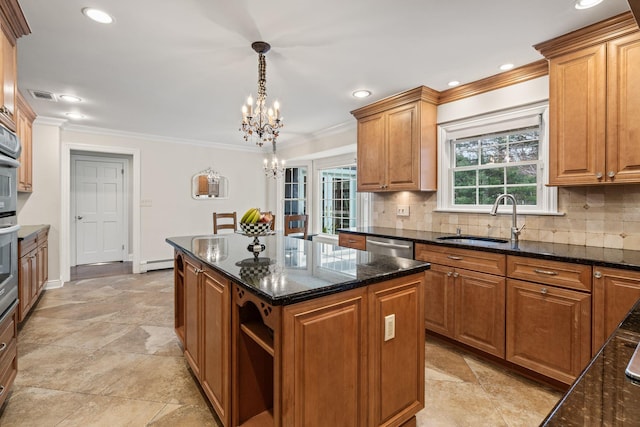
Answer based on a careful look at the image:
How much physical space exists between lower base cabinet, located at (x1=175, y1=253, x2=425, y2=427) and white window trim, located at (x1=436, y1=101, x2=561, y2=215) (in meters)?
1.70

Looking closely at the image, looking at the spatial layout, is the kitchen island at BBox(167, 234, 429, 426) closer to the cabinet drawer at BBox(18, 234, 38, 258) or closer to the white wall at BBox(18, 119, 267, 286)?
the cabinet drawer at BBox(18, 234, 38, 258)

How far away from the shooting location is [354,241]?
3.62m

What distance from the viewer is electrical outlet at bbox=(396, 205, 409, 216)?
12.3 feet

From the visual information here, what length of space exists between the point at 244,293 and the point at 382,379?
2.56ft

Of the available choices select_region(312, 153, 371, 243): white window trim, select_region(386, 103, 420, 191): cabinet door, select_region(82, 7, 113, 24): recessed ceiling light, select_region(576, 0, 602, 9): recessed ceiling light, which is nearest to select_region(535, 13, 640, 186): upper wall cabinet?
select_region(576, 0, 602, 9): recessed ceiling light

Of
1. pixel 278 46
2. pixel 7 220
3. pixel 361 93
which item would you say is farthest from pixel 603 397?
pixel 361 93

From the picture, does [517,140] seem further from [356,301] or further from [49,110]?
[49,110]

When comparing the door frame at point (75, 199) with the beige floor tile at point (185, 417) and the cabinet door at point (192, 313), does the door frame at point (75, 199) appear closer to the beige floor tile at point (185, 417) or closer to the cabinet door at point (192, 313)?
the cabinet door at point (192, 313)

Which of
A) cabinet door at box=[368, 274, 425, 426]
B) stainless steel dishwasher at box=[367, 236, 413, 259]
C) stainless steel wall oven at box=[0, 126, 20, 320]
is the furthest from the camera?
stainless steel dishwasher at box=[367, 236, 413, 259]

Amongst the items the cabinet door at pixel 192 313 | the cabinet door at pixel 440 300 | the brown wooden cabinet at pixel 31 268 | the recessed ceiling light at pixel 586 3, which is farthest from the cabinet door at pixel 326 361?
the brown wooden cabinet at pixel 31 268

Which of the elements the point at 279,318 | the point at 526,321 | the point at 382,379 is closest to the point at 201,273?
the point at 279,318

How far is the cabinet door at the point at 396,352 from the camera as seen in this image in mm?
1496

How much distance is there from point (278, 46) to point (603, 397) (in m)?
2.52

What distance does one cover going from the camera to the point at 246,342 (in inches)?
62.3
